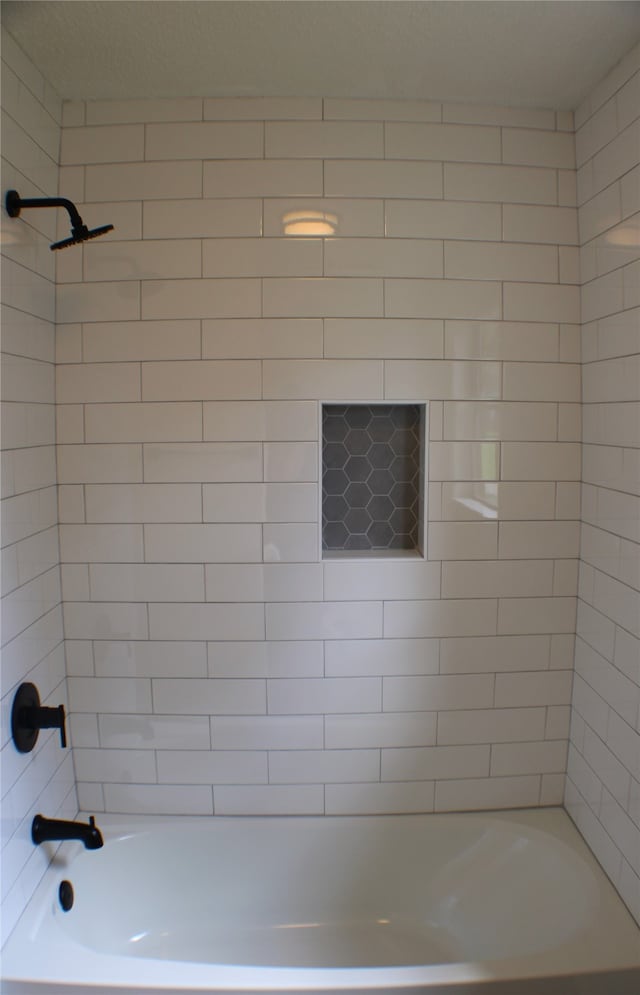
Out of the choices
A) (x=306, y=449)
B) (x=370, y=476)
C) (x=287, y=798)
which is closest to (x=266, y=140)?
(x=306, y=449)

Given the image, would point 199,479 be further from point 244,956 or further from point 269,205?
point 244,956

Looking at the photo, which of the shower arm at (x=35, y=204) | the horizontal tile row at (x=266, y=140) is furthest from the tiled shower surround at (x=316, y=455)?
the shower arm at (x=35, y=204)

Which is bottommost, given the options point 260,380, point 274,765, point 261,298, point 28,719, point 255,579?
point 274,765

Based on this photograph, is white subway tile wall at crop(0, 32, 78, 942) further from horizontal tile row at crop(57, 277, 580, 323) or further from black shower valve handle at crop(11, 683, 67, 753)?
horizontal tile row at crop(57, 277, 580, 323)

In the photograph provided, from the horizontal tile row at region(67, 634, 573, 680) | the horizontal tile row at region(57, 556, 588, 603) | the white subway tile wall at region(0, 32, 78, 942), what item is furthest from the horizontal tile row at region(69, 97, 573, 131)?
the horizontal tile row at region(67, 634, 573, 680)

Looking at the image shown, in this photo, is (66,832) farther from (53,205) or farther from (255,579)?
(53,205)

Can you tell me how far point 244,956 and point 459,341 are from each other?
1.82 meters

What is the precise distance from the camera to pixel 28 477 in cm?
146

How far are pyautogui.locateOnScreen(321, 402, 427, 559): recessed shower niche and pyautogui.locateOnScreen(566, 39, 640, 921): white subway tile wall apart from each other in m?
0.48

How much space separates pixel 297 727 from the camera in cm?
169

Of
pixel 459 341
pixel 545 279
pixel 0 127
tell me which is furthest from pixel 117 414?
pixel 545 279

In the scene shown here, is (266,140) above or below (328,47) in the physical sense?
below

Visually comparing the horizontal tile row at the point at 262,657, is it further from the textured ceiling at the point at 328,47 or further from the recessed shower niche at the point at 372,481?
the textured ceiling at the point at 328,47

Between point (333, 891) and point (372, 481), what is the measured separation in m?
1.23
